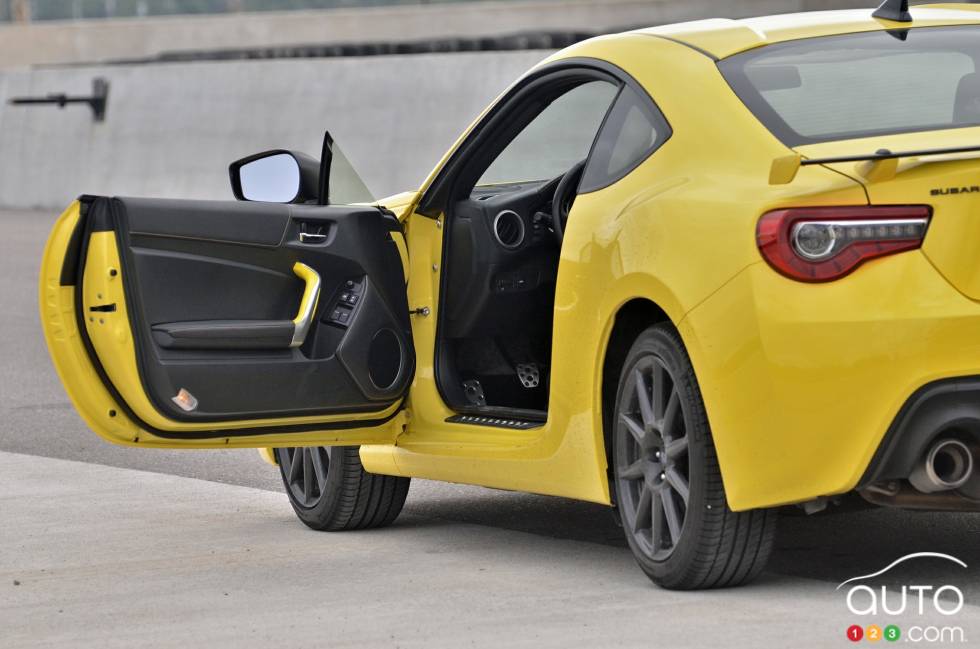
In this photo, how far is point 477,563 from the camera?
6438 millimetres

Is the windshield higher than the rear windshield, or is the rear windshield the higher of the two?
the rear windshield

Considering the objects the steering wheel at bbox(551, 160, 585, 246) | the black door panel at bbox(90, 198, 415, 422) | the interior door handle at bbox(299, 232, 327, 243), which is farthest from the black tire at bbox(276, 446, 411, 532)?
the steering wheel at bbox(551, 160, 585, 246)

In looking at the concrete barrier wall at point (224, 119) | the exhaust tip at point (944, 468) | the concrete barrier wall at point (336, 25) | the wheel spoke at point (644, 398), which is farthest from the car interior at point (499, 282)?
the concrete barrier wall at point (336, 25)

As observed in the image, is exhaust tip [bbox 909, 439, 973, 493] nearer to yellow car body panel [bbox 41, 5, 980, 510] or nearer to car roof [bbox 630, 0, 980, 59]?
yellow car body panel [bbox 41, 5, 980, 510]

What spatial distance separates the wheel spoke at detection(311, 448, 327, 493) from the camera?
732 centimetres

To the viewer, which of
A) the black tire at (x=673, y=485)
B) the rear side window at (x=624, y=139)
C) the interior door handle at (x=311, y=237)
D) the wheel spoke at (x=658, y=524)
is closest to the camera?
the black tire at (x=673, y=485)

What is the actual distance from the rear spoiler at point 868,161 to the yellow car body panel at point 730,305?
0.02 m

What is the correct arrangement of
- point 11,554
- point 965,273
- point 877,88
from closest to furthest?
point 965,273 < point 877,88 < point 11,554

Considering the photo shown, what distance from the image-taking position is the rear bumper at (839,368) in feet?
16.4

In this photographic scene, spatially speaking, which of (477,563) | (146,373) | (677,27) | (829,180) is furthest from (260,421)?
(829,180)

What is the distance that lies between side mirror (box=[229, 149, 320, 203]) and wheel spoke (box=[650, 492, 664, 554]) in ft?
6.52

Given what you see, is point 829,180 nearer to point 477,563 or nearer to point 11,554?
point 477,563

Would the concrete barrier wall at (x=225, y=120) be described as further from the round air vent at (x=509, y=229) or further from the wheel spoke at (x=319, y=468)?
the round air vent at (x=509, y=229)

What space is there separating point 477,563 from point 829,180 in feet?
6.40
